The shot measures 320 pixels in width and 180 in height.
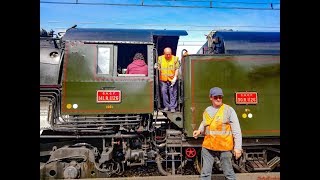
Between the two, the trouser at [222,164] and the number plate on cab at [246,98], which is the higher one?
the number plate on cab at [246,98]

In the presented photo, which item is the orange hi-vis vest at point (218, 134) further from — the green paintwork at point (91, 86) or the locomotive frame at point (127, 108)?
the green paintwork at point (91, 86)

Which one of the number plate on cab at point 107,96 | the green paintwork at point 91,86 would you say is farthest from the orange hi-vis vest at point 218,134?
the number plate on cab at point 107,96

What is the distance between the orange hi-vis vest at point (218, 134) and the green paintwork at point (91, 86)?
132cm

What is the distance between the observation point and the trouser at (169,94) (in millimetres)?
5125

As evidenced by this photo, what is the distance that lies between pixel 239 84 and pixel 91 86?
2600mm

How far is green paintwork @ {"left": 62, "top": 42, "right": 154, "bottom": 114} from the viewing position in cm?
476

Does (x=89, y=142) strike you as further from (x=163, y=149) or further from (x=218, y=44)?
(x=218, y=44)

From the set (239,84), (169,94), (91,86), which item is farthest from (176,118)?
(91,86)

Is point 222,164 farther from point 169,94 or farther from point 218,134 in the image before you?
point 169,94

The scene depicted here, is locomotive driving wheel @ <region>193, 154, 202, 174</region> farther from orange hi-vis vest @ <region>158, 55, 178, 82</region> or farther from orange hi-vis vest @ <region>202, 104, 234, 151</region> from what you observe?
orange hi-vis vest @ <region>158, 55, 178, 82</region>
